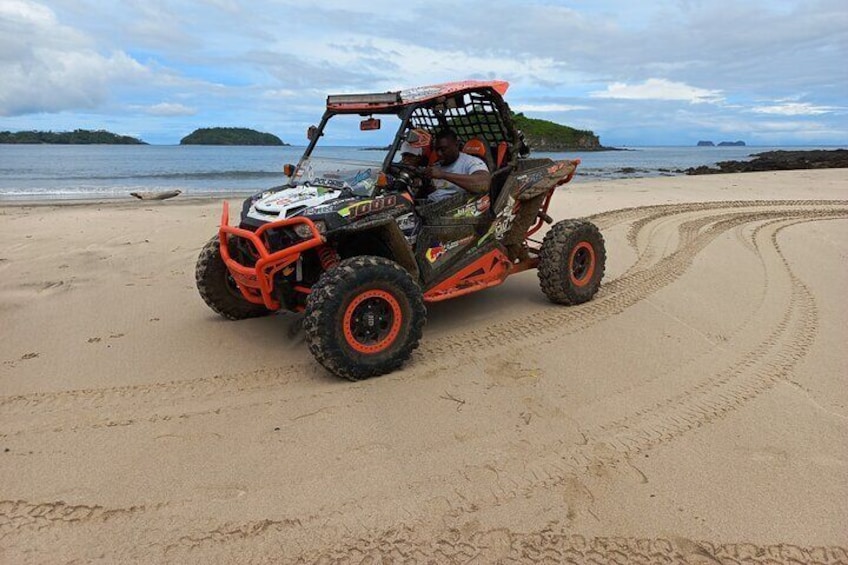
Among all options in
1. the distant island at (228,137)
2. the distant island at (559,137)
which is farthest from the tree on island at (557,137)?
the distant island at (228,137)

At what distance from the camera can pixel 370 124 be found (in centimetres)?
517

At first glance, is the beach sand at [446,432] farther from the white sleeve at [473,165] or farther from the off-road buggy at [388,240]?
the white sleeve at [473,165]

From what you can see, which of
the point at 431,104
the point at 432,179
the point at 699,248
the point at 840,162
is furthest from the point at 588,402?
the point at 840,162

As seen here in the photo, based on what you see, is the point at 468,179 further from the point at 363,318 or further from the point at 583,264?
the point at 363,318

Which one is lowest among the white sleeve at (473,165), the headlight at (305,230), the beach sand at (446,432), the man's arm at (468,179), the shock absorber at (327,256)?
the beach sand at (446,432)

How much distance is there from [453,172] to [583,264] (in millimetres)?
1722

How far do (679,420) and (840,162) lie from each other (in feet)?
128

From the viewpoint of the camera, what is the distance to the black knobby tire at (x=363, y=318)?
155 inches

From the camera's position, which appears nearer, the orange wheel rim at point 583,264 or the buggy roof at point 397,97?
the buggy roof at point 397,97

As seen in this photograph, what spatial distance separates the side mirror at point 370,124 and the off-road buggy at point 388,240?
1 centimetres

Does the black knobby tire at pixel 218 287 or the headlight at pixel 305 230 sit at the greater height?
the headlight at pixel 305 230

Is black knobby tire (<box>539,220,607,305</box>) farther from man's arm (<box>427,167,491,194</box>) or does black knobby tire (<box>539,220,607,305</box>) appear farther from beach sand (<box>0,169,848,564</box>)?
man's arm (<box>427,167,491,194</box>)

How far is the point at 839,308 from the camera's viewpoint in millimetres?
5652

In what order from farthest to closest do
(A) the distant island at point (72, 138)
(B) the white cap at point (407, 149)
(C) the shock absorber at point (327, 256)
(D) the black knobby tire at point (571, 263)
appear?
(A) the distant island at point (72, 138), (D) the black knobby tire at point (571, 263), (B) the white cap at point (407, 149), (C) the shock absorber at point (327, 256)
